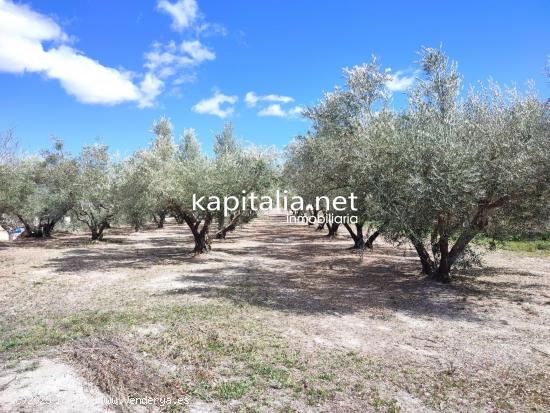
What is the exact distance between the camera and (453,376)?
659cm

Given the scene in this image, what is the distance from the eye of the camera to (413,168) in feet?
37.8

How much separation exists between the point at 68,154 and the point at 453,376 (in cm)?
3221

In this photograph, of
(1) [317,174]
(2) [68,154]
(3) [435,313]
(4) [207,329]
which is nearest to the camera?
(4) [207,329]

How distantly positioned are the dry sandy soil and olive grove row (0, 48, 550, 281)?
247 centimetres

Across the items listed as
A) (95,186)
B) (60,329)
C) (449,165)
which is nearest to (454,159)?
(449,165)

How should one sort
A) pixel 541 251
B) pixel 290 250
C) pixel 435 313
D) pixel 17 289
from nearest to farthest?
1. pixel 435 313
2. pixel 17 289
3. pixel 541 251
4. pixel 290 250

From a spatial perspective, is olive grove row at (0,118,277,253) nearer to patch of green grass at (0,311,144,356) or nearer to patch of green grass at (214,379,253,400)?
patch of green grass at (0,311,144,356)

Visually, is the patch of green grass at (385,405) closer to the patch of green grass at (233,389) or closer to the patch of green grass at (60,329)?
the patch of green grass at (233,389)

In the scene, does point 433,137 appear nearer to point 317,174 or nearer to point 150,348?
point 317,174

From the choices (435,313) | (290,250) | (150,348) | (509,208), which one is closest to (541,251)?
(509,208)

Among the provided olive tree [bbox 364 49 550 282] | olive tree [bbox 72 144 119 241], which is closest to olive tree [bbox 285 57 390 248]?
olive tree [bbox 364 49 550 282]

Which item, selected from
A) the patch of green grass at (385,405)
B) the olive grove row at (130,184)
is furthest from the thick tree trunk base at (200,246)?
the patch of green grass at (385,405)

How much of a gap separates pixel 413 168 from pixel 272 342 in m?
6.73

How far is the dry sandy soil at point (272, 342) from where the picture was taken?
5770mm
